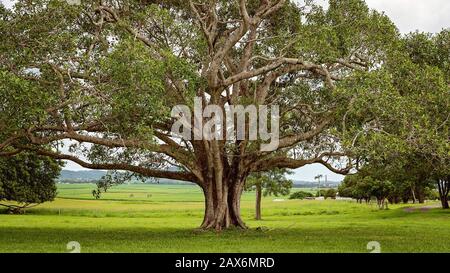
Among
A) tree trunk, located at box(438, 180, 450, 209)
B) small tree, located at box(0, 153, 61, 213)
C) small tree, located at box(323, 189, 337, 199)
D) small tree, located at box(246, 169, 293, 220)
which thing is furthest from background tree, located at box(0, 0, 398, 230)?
small tree, located at box(323, 189, 337, 199)

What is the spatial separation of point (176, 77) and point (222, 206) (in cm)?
845

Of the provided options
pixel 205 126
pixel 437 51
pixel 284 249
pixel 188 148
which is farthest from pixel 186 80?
pixel 437 51

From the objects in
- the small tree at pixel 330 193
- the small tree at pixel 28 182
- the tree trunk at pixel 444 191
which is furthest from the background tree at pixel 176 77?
the small tree at pixel 330 193

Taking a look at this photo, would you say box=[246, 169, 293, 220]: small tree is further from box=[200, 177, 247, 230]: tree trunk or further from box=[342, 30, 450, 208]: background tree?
box=[342, 30, 450, 208]: background tree

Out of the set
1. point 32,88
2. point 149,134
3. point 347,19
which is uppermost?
point 347,19

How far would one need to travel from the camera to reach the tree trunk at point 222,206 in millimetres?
30062

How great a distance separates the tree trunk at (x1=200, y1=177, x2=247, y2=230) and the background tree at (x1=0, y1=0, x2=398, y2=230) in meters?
0.06

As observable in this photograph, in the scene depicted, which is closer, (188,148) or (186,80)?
(186,80)

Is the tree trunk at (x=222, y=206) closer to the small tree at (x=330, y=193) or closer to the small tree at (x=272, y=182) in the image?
the small tree at (x=272, y=182)

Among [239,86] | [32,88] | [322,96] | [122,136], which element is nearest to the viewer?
[32,88]

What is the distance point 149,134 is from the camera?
22031 mm

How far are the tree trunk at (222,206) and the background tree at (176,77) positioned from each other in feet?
0.19
